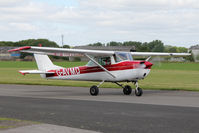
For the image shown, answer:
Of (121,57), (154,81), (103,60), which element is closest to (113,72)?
(121,57)

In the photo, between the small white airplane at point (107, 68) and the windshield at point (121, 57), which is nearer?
Result: the small white airplane at point (107, 68)

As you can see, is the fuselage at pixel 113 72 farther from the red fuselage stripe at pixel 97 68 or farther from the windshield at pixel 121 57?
the windshield at pixel 121 57

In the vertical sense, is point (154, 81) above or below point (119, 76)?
below

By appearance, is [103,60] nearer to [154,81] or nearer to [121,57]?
[121,57]

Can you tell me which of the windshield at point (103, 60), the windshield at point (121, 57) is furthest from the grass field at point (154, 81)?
the windshield at point (103, 60)

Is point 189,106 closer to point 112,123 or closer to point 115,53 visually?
point 112,123

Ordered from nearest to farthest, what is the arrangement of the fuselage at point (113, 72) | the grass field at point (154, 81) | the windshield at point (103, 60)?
the fuselage at point (113, 72) < the windshield at point (103, 60) < the grass field at point (154, 81)

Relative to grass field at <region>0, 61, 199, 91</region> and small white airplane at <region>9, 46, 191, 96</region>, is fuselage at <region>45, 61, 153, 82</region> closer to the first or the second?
small white airplane at <region>9, 46, 191, 96</region>

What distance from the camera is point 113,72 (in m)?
17.9

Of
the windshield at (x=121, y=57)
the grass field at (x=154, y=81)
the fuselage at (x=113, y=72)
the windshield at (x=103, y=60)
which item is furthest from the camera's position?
the grass field at (x=154, y=81)

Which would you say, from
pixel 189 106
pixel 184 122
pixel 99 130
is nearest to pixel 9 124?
pixel 99 130

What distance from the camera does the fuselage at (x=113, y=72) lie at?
17.0 metres

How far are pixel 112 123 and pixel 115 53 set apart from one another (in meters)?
9.05

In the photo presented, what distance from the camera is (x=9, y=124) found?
8.93 metres
